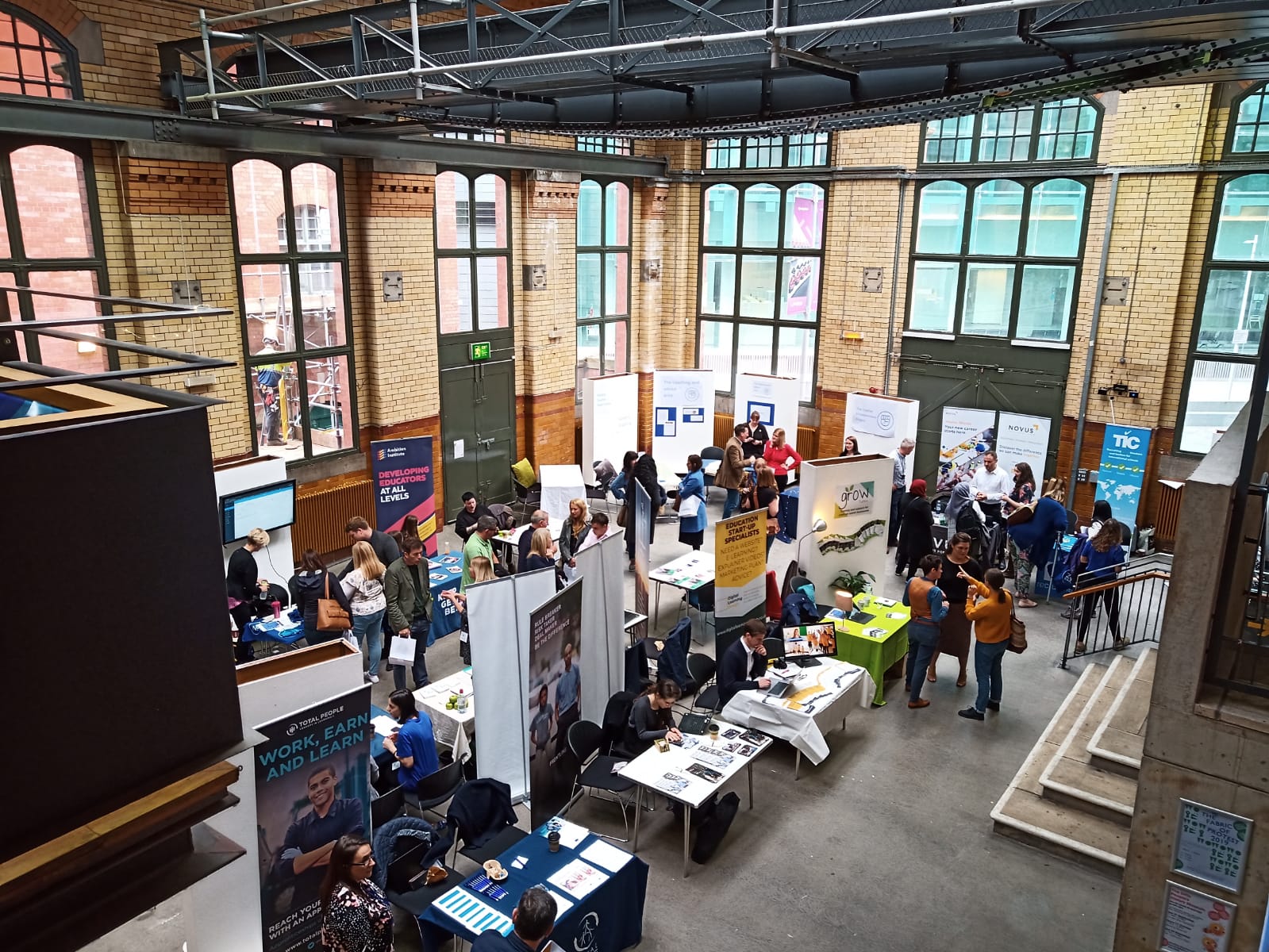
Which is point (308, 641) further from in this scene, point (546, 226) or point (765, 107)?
point (546, 226)

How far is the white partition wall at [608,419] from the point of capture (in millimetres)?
15266

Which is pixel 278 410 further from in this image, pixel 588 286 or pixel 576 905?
pixel 576 905

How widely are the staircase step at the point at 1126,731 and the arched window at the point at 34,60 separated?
37.0 ft

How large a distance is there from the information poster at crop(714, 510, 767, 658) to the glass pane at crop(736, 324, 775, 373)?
8.04 metres

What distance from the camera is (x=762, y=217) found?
16.8 meters

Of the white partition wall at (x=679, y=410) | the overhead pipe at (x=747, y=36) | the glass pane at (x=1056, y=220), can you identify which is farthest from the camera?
the white partition wall at (x=679, y=410)

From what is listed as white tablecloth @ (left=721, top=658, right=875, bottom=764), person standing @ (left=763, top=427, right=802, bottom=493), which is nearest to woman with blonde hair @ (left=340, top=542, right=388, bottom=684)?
white tablecloth @ (left=721, top=658, right=875, bottom=764)

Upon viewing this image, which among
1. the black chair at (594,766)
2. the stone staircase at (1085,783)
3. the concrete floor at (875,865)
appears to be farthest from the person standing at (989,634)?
the black chair at (594,766)

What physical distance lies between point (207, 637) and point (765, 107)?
6.61m

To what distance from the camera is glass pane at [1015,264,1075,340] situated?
45.2 feet

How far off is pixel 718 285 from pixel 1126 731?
1138 centimetres

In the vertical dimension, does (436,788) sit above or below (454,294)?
below

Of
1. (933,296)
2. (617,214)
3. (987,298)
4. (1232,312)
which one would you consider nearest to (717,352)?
(617,214)

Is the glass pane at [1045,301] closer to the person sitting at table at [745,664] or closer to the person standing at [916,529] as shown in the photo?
the person standing at [916,529]
